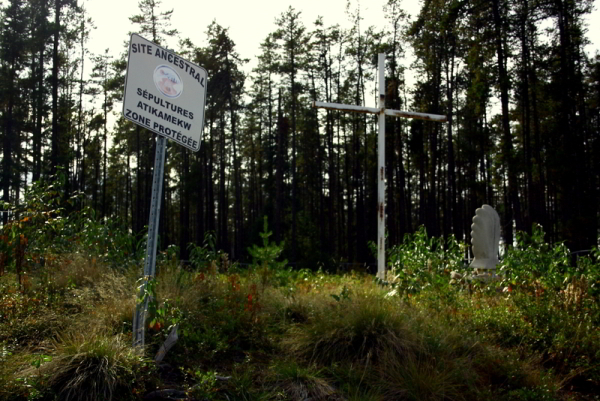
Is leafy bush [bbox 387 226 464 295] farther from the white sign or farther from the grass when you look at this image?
the white sign

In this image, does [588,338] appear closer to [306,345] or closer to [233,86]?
[306,345]

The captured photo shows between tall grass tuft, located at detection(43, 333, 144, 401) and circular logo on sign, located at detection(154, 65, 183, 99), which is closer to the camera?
tall grass tuft, located at detection(43, 333, 144, 401)

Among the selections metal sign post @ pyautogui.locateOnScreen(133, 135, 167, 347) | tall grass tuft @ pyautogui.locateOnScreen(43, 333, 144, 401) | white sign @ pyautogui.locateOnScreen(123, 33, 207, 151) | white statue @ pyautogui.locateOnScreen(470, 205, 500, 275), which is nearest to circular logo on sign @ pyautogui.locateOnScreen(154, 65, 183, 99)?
white sign @ pyautogui.locateOnScreen(123, 33, 207, 151)

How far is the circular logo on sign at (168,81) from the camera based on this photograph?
4863mm

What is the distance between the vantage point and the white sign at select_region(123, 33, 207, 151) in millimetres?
4656

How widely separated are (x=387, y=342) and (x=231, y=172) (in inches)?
2020

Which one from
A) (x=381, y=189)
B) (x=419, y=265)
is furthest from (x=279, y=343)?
(x=381, y=189)

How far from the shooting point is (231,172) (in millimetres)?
55844

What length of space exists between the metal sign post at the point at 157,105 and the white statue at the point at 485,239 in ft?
24.6

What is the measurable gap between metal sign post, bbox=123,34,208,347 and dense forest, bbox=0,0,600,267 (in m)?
16.1

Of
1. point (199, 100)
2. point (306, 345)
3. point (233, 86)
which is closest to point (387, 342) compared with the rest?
point (306, 345)

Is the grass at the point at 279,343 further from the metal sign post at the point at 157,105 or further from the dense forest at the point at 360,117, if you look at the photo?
the dense forest at the point at 360,117

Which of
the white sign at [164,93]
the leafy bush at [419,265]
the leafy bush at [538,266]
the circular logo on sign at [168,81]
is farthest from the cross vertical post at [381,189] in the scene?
the circular logo on sign at [168,81]

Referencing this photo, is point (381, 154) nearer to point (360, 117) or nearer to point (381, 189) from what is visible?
point (381, 189)
